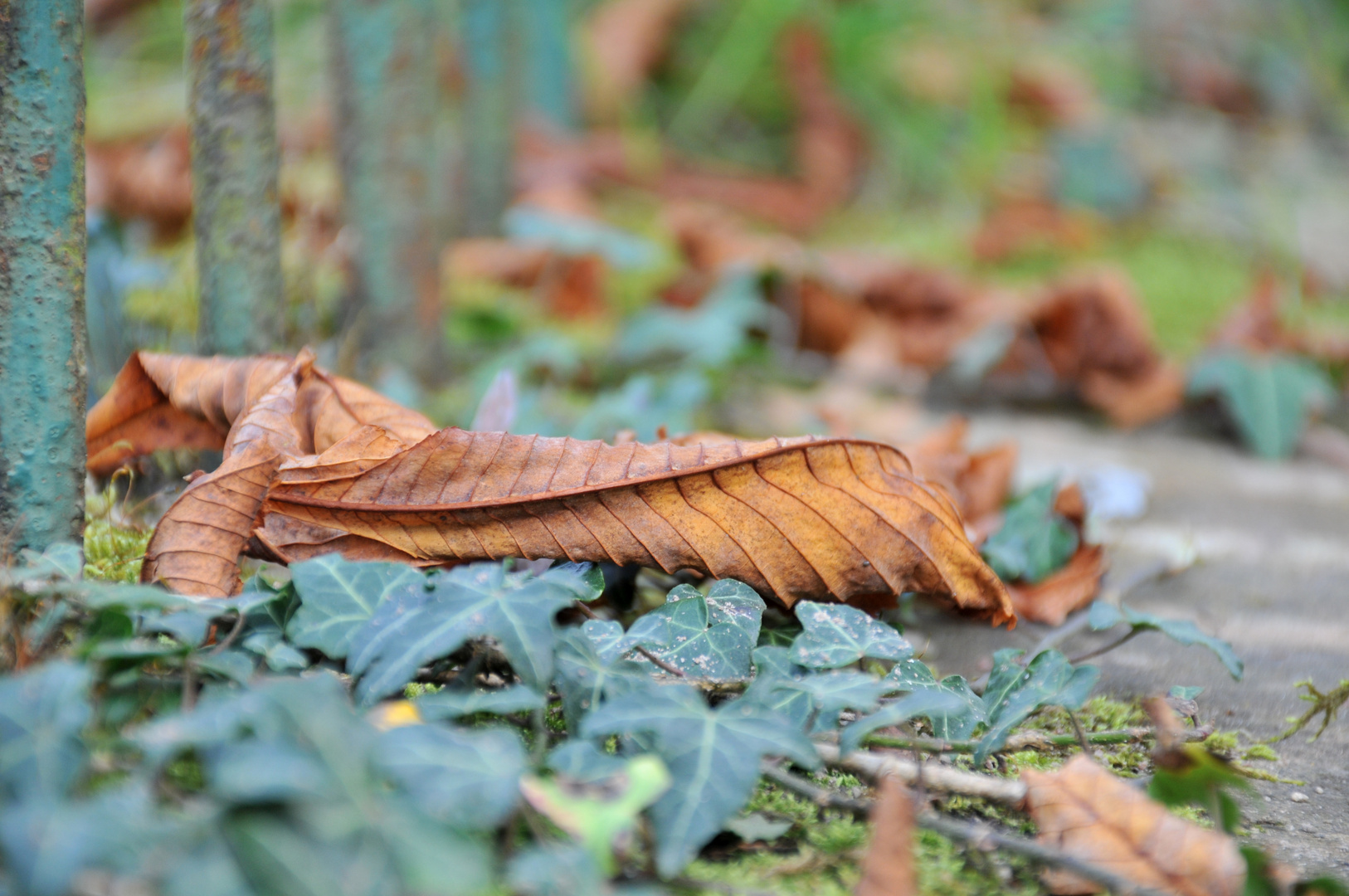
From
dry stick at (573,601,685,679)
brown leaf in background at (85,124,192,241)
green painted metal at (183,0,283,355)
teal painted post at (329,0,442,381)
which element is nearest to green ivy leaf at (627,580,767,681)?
dry stick at (573,601,685,679)

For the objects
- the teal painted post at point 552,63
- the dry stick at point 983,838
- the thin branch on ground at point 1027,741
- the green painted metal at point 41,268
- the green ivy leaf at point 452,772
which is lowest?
the thin branch on ground at point 1027,741

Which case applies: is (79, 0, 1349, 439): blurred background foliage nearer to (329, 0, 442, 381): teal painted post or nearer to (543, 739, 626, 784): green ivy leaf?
(329, 0, 442, 381): teal painted post

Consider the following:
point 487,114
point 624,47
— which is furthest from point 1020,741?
point 624,47

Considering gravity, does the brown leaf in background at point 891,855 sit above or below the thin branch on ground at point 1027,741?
above

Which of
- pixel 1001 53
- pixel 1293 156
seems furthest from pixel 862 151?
pixel 1293 156

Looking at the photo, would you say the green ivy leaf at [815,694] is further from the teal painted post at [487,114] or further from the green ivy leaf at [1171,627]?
the teal painted post at [487,114]

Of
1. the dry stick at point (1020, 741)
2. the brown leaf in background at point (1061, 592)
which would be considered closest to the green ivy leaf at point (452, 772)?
the dry stick at point (1020, 741)

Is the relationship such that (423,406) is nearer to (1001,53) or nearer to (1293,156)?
(1001,53)
